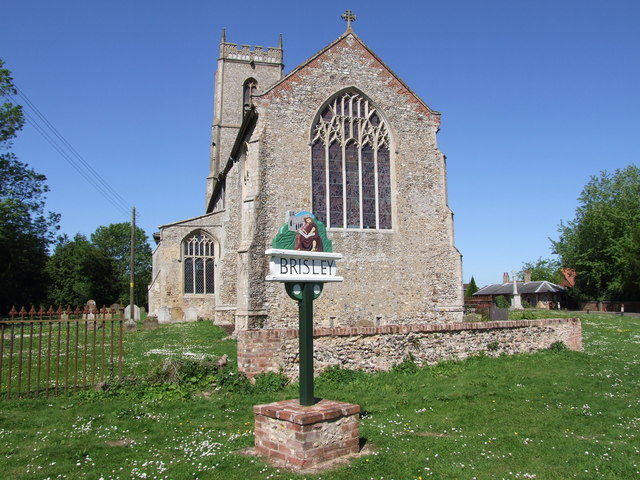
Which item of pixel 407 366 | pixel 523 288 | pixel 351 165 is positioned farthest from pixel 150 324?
pixel 523 288

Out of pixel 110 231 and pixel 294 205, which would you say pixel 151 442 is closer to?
pixel 294 205

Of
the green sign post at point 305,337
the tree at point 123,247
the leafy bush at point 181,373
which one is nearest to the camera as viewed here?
the green sign post at point 305,337

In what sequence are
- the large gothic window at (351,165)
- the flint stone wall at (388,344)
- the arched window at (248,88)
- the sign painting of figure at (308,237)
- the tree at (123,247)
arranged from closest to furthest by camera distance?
the sign painting of figure at (308,237) → the flint stone wall at (388,344) → the large gothic window at (351,165) → the arched window at (248,88) → the tree at (123,247)

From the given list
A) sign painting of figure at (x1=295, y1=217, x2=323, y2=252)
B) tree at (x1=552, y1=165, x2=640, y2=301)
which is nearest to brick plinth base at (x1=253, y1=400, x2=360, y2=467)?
sign painting of figure at (x1=295, y1=217, x2=323, y2=252)

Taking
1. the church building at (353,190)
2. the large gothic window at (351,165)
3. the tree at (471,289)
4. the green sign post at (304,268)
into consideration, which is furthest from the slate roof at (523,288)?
the green sign post at (304,268)

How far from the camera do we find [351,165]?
21031mm

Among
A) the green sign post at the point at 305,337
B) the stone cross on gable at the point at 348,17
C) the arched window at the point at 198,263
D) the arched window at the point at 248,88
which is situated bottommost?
the green sign post at the point at 305,337

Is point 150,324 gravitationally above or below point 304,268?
below

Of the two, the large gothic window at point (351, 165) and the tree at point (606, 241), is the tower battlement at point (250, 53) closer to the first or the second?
the large gothic window at point (351, 165)

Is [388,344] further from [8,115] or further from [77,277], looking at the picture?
[77,277]

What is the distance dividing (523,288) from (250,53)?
39.1 meters

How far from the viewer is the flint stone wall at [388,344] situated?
1047cm

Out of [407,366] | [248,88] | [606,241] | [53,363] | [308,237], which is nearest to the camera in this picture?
[308,237]

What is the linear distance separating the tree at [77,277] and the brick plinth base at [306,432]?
170 ft
